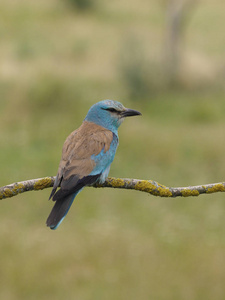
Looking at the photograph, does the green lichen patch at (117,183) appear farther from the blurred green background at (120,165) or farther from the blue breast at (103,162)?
the blurred green background at (120,165)

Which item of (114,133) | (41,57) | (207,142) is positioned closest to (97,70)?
(41,57)

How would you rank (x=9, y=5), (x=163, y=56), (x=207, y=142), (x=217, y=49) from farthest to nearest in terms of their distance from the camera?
(x=9, y=5) < (x=217, y=49) < (x=163, y=56) < (x=207, y=142)

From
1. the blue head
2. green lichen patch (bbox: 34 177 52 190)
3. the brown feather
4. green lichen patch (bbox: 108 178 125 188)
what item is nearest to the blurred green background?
the blue head

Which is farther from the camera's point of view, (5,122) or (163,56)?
(163,56)

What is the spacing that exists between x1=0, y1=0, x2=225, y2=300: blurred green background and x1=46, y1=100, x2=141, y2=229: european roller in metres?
7.45

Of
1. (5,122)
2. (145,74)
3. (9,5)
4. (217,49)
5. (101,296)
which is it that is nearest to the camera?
(101,296)

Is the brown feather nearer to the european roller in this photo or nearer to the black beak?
the european roller

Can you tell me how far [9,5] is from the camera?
41188mm

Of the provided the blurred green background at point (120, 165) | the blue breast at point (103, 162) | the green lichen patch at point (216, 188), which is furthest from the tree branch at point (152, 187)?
the blurred green background at point (120, 165)

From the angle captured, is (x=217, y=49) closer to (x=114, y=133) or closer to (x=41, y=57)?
(x=41, y=57)

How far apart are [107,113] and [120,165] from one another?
12.9 m

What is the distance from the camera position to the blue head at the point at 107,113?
5.52 m

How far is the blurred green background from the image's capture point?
12.9 meters

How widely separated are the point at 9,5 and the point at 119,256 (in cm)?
3068
